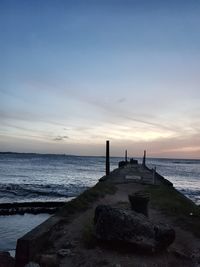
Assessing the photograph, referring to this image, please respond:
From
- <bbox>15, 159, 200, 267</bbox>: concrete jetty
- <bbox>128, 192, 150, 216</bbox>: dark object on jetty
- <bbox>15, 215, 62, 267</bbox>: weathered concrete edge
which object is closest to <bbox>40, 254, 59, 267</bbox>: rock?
<bbox>15, 159, 200, 267</bbox>: concrete jetty

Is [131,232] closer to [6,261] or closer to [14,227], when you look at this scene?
[6,261]

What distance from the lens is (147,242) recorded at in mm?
7965

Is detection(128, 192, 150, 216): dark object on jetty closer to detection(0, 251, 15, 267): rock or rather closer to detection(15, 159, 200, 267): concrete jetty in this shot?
detection(15, 159, 200, 267): concrete jetty

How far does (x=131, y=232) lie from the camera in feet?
26.4

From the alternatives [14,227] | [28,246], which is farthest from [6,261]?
[14,227]

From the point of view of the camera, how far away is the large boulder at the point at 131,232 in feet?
26.2

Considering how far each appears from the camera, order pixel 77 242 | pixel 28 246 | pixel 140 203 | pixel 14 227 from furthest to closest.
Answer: pixel 14 227, pixel 140 203, pixel 77 242, pixel 28 246

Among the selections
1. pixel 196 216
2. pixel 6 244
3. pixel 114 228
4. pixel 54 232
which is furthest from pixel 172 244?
pixel 6 244

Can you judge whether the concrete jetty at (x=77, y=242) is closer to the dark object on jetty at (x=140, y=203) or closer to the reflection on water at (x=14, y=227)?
the dark object on jetty at (x=140, y=203)

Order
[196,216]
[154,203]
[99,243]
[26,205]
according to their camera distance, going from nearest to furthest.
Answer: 1. [99,243]
2. [196,216]
3. [154,203]
4. [26,205]

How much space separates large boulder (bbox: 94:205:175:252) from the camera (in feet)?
26.2

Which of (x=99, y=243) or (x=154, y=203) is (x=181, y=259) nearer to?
(x=99, y=243)

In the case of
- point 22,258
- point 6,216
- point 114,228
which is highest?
point 114,228

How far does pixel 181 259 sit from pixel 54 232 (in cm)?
367
